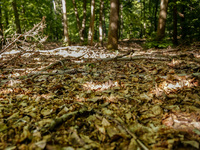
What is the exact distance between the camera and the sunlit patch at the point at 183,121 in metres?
1.68

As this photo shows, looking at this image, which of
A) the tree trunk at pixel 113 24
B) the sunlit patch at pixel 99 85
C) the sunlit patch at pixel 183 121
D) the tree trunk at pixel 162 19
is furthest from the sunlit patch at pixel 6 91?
the tree trunk at pixel 162 19

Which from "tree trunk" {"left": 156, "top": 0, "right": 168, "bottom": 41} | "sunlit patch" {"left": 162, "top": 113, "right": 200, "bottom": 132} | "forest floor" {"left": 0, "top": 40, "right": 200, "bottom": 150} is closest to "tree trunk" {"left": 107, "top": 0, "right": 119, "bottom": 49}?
"tree trunk" {"left": 156, "top": 0, "right": 168, "bottom": 41}

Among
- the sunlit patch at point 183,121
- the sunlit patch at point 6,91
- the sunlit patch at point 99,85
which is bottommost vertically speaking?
the sunlit patch at point 183,121

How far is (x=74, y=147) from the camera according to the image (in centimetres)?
145

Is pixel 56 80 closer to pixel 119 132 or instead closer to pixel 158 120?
pixel 119 132

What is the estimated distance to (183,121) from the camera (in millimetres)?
1800

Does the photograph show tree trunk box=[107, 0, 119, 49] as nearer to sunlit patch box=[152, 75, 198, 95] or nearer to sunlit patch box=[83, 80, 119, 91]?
sunlit patch box=[83, 80, 119, 91]

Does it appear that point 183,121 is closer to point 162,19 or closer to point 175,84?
point 175,84

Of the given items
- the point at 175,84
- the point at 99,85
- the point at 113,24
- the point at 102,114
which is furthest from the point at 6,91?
the point at 113,24

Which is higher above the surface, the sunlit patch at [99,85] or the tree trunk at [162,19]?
the tree trunk at [162,19]

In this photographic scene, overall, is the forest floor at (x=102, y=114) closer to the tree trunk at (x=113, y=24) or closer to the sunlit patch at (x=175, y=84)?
the sunlit patch at (x=175, y=84)

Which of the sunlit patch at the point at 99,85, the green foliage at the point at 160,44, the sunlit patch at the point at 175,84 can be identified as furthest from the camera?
the green foliage at the point at 160,44

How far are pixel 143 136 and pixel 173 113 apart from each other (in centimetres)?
72

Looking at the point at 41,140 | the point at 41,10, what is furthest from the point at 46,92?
the point at 41,10
